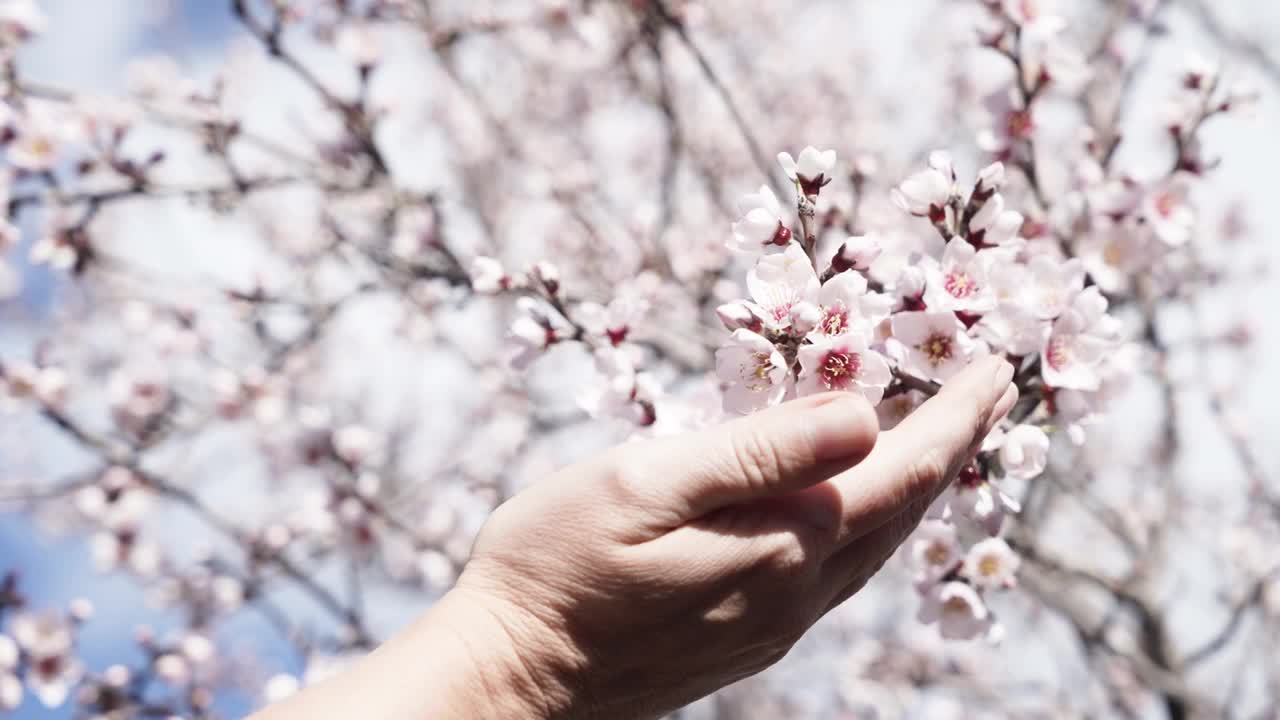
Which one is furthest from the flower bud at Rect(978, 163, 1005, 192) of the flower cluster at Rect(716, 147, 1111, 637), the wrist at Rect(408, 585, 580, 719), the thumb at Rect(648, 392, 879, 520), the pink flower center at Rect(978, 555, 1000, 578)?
the wrist at Rect(408, 585, 580, 719)

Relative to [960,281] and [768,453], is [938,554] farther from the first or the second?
[768,453]

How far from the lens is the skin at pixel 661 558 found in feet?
4.19

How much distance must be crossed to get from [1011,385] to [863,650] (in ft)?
20.5

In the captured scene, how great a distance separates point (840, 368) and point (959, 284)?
34cm

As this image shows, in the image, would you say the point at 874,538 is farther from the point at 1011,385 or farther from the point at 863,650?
the point at 863,650

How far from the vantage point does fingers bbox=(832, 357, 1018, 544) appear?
1.33m

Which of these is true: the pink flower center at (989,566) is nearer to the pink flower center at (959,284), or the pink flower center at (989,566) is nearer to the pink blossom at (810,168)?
the pink flower center at (959,284)

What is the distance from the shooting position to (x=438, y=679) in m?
1.34

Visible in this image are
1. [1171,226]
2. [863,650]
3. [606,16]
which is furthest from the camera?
[863,650]

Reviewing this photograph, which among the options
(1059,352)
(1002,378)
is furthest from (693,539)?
(1059,352)

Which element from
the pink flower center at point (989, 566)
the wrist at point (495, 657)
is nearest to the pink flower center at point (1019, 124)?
the pink flower center at point (989, 566)

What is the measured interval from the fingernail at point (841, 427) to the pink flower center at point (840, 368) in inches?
7.1

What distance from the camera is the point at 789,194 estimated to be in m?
3.81

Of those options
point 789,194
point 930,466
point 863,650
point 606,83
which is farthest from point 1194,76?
point 606,83
